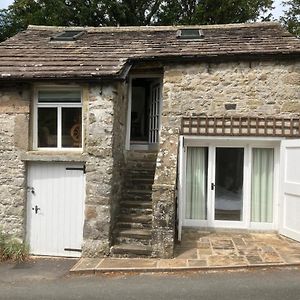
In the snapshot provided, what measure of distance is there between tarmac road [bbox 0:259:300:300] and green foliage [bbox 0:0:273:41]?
17709 millimetres

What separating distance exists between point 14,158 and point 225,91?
211 inches

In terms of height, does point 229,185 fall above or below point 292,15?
below

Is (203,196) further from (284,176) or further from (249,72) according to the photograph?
(249,72)

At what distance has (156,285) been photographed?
658 centimetres

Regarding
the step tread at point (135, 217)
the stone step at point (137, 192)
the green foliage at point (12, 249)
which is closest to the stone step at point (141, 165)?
the stone step at point (137, 192)

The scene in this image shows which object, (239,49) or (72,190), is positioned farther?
(239,49)

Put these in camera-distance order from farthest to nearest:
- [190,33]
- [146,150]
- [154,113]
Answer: [190,33] → [154,113] → [146,150]

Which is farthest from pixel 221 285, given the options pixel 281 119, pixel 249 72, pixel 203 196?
pixel 249 72

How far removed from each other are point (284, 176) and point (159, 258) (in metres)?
3.76

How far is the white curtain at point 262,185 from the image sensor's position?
9852 millimetres

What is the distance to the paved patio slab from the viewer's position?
289 inches

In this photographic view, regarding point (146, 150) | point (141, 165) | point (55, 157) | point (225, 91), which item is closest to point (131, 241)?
point (55, 157)

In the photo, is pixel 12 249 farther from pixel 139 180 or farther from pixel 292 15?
pixel 292 15

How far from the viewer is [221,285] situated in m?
6.45
